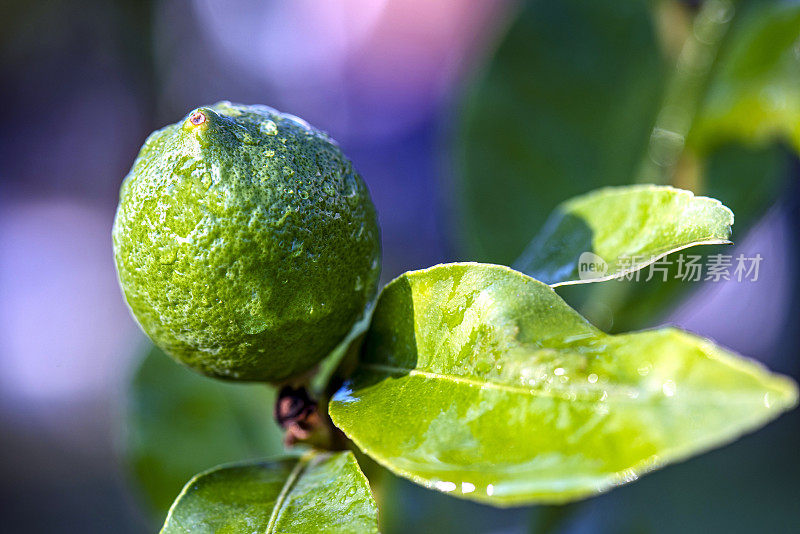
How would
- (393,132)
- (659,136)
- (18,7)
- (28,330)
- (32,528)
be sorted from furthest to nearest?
(393,132), (28,330), (32,528), (18,7), (659,136)

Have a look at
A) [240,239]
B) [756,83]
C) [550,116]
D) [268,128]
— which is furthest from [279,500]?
[756,83]

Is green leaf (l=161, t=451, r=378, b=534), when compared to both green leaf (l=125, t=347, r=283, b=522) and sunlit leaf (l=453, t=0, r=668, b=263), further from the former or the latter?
sunlit leaf (l=453, t=0, r=668, b=263)

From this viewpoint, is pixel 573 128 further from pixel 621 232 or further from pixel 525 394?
pixel 525 394

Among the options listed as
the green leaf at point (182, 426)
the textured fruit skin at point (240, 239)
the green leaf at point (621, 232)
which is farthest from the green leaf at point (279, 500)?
the green leaf at point (182, 426)

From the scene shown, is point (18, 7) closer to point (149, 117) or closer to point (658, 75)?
point (149, 117)

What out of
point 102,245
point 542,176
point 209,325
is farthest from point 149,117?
point 209,325

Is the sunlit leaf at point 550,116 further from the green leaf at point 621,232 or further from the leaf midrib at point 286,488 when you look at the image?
the leaf midrib at point 286,488
